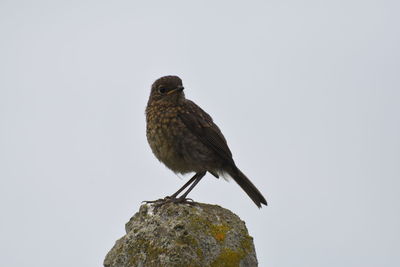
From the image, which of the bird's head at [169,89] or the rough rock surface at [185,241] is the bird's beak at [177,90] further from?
the rough rock surface at [185,241]

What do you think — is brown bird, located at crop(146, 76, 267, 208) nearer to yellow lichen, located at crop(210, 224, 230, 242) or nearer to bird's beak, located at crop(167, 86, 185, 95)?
bird's beak, located at crop(167, 86, 185, 95)

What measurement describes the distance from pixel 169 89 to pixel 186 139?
82 cm

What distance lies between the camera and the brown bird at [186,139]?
27.0 feet

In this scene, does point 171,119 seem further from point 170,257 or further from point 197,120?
point 170,257

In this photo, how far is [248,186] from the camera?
8.44 meters

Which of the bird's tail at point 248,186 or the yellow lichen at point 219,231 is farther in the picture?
the bird's tail at point 248,186

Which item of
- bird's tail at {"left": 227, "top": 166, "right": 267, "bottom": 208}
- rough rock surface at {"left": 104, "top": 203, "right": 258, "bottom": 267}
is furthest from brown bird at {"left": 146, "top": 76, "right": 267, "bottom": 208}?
rough rock surface at {"left": 104, "top": 203, "right": 258, "bottom": 267}

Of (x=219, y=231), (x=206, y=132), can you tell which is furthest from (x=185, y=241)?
(x=206, y=132)

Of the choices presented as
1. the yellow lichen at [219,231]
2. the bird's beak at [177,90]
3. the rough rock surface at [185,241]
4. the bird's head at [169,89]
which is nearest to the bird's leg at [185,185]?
the bird's head at [169,89]

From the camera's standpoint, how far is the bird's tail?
8.38 m

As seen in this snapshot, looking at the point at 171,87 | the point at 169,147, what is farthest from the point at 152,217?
the point at 171,87

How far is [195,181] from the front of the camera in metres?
8.48

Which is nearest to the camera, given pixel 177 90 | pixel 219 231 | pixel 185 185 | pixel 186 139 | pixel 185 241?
pixel 185 241

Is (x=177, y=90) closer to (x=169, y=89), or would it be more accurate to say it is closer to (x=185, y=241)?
(x=169, y=89)
